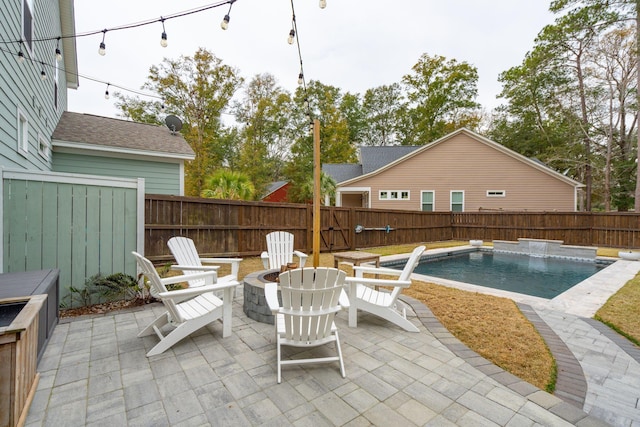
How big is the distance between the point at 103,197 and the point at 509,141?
91.8ft

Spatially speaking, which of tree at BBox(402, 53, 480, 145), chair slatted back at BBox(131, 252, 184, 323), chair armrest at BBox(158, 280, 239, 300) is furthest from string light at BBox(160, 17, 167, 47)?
tree at BBox(402, 53, 480, 145)

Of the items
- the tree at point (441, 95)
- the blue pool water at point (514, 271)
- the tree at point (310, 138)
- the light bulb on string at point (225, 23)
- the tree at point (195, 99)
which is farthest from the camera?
the tree at point (441, 95)

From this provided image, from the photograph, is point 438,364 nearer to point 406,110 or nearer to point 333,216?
point 333,216

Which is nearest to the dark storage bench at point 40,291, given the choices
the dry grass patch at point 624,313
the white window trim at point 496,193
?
the dry grass patch at point 624,313

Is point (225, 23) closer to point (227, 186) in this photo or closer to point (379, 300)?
point (379, 300)

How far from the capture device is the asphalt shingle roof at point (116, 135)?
7.82m

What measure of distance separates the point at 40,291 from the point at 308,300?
2264mm

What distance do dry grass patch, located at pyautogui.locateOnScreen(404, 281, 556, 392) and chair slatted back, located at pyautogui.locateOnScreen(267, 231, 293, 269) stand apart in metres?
2.27

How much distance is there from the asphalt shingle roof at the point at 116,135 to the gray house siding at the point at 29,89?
49 cm

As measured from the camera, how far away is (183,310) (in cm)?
287

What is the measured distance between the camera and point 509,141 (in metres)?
23.6

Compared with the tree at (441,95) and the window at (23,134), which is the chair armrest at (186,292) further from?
the tree at (441,95)

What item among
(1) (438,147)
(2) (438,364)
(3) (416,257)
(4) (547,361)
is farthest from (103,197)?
(1) (438,147)

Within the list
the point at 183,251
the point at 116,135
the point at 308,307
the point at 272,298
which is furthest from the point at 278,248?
the point at 116,135
